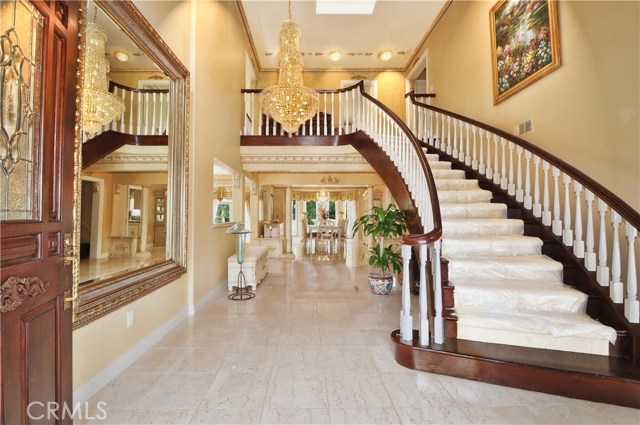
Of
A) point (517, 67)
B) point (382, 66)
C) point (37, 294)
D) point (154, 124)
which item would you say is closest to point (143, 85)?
point (154, 124)

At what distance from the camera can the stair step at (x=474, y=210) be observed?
3557 mm

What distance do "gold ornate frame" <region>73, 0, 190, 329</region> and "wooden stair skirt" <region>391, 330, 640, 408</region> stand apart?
2.20 m

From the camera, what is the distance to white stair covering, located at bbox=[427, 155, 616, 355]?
2098 millimetres

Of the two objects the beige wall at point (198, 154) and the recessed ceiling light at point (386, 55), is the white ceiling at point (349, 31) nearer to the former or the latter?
the recessed ceiling light at point (386, 55)

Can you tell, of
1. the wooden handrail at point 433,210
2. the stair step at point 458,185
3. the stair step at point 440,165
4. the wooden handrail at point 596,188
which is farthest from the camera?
the stair step at point 440,165

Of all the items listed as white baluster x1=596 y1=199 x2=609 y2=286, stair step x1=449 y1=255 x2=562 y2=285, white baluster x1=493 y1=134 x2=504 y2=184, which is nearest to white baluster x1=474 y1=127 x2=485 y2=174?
white baluster x1=493 y1=134 x2=504 y2=184

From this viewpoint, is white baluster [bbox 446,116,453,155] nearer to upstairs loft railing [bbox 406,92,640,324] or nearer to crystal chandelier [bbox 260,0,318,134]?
upstairs loft railing [bbox 406,92,640,324]

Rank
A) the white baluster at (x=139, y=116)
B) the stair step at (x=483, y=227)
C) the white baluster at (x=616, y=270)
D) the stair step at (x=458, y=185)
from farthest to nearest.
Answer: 1. the stair step at (x=458, y=185)
2. the stair step at (x=483, y=227)
3. the white baluster at (x=139, y=116)
4. the white baluster at (x=616, y=270)

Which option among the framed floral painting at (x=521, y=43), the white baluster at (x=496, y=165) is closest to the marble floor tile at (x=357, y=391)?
the white baluster at (x=496, y=165)

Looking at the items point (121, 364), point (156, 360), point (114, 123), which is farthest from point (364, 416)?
A: point (114, 123)

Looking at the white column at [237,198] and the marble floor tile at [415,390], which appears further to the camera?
the white column at [237,198]

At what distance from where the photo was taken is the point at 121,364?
214cm

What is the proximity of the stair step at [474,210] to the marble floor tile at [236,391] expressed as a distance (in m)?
2.78

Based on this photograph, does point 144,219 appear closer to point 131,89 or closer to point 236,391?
point 131,89
